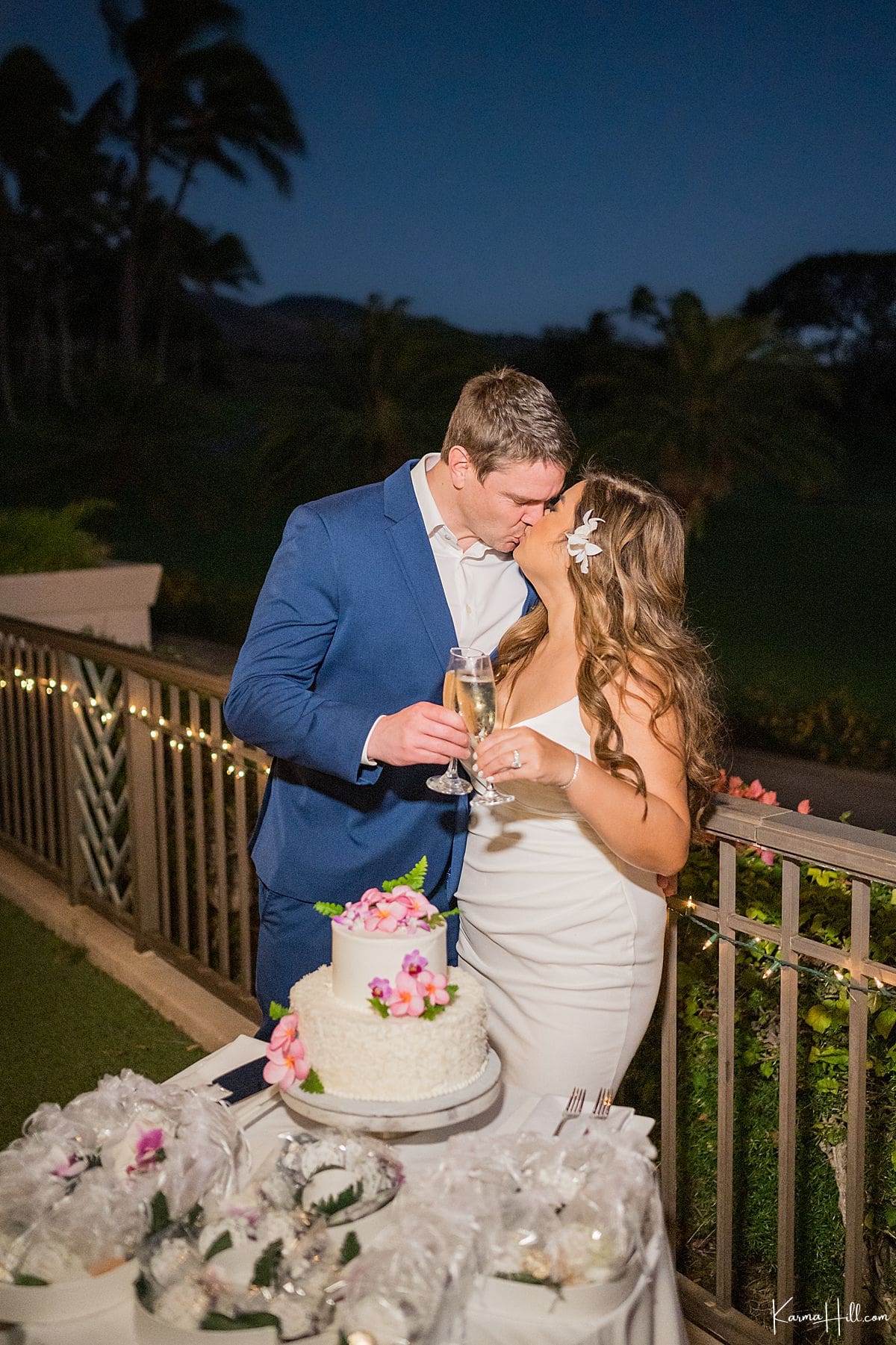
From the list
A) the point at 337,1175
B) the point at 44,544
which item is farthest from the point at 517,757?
the point at 44,544

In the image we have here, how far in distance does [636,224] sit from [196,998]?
123 feet

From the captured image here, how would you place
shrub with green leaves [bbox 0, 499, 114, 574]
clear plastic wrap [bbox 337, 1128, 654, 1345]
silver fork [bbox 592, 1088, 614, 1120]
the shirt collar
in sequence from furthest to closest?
shrub with green leaves [bbox 0, 499, 114, 574], the shirt collar, silver fork [bbox 592, 1088, 614, 1120], clear plastic wrap [bbox 337, 1128, 654, 1345]

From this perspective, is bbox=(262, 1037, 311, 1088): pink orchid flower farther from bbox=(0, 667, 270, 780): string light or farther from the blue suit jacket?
bbox=(0, 667, 270, 780): string light

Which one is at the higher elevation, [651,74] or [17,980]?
[651,74]

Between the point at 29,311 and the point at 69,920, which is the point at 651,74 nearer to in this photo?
the point at 29,311

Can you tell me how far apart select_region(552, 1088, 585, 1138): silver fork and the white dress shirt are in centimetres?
111

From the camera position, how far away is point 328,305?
43.9m

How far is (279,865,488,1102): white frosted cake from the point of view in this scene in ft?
5.78

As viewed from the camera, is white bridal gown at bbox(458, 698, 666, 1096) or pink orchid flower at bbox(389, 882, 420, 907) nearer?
pink orchid flower at bbox(389, 882, 420, 907)

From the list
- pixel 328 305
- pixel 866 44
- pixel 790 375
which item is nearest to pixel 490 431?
pixel 790 375

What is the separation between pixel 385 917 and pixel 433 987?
0.44 ft

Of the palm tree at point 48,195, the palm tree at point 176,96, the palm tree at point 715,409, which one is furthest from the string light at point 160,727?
the palm tree at point 176,96

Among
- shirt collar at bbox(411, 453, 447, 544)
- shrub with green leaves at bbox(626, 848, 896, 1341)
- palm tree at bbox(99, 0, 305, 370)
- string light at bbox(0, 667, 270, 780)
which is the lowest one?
shrub with green leaves at bbox(626, 848, 896, 1341)

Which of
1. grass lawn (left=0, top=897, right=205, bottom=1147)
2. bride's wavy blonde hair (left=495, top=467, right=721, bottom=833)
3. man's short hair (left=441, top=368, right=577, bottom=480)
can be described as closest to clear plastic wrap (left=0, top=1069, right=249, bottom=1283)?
bride's wavy blonde hair (left=495, top=467, right=721, bottom=833)
